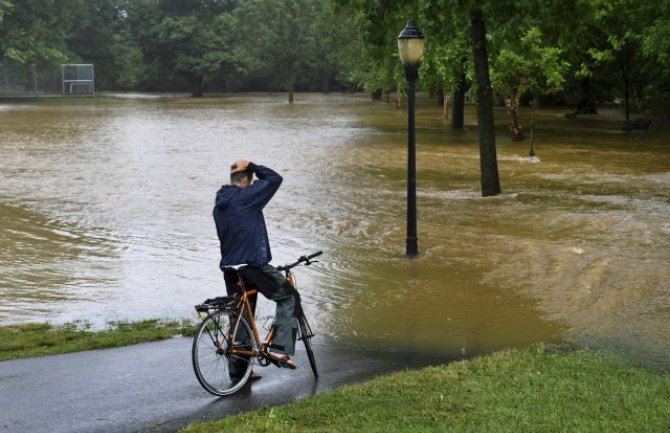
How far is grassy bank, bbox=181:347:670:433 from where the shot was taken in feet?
19.2

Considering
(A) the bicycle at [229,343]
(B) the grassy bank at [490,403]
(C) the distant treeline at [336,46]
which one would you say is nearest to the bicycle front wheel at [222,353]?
(A) the bicycle at [229,343]

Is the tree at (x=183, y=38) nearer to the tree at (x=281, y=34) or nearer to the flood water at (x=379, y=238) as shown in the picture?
the tree at (x=281, y=34)

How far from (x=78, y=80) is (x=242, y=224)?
69.4 meters

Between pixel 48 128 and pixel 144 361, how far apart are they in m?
33.8

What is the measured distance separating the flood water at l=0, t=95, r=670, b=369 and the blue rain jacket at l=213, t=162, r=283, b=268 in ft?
7.21

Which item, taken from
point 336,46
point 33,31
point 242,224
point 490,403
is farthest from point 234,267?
point 33,31

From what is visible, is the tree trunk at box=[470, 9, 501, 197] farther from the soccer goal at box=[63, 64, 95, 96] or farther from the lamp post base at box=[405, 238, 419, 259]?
the soccer goal at box=[63, 64, 95, 96]

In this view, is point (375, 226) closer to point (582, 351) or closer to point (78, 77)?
point (582, 351)

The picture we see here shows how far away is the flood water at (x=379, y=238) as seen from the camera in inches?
401

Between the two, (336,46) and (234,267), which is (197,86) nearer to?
(336,46)

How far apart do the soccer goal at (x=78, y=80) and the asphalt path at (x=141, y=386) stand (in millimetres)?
67449

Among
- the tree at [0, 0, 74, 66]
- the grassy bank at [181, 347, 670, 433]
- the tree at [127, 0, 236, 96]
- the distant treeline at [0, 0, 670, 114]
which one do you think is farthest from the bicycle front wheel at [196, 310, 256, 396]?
the tree at [127, 0, 236, 96]

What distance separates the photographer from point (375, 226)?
16266 mm

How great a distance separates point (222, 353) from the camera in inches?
276
